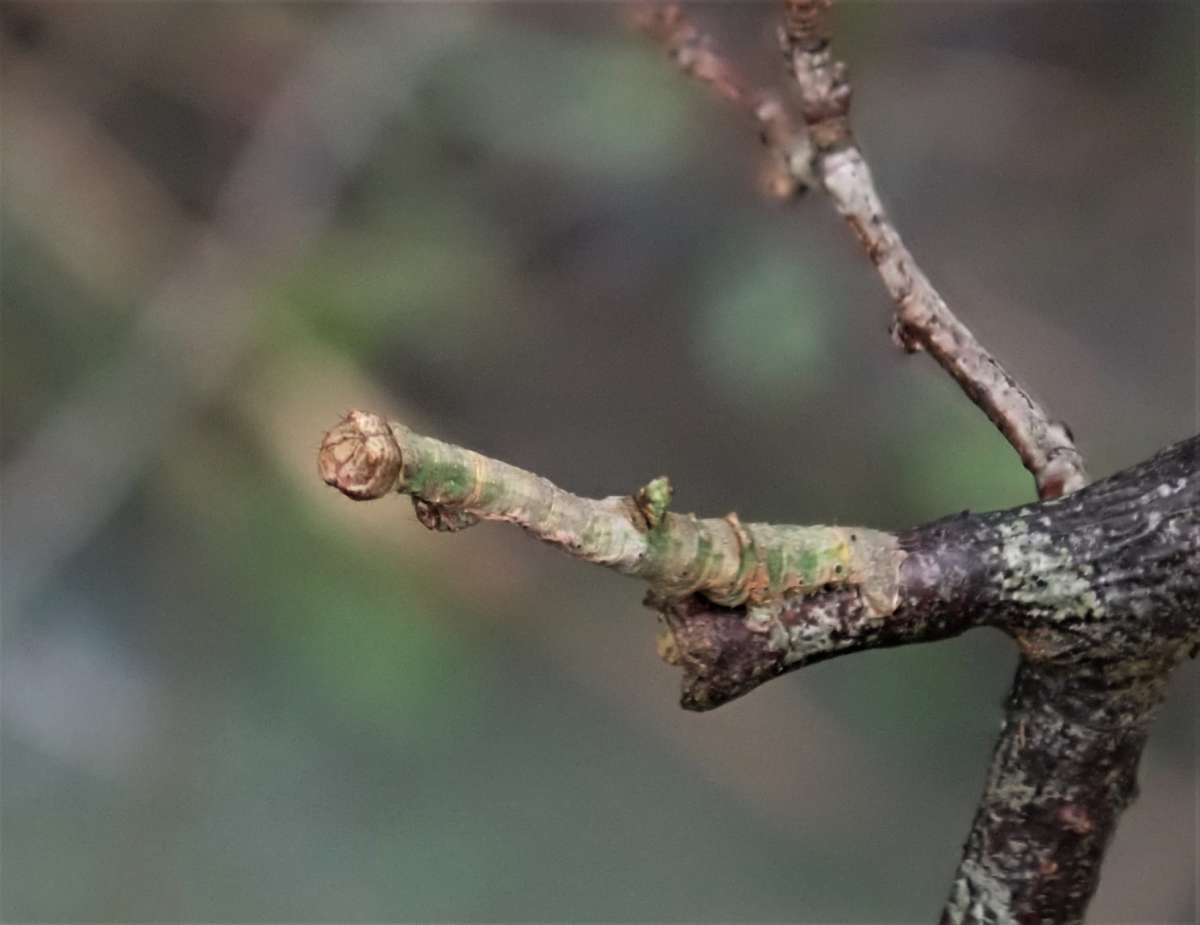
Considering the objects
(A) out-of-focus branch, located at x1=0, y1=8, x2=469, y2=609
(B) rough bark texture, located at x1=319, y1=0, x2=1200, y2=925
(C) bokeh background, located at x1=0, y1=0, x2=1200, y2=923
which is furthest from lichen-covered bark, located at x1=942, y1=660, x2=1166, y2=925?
(A) out-of-focus branch, located at x1=0, y1=8, x2=469, y2=609

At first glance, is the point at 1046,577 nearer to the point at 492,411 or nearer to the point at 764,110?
the point at 764,110

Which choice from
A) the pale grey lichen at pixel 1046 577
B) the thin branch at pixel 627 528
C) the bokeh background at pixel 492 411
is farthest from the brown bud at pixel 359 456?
the bokeh background at pixel 492 411

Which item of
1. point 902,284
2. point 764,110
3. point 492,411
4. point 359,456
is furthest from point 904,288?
point 492,411

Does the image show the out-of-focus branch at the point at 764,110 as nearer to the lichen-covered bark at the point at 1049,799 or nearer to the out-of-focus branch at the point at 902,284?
the out-of-focus branch at the point at 902,284

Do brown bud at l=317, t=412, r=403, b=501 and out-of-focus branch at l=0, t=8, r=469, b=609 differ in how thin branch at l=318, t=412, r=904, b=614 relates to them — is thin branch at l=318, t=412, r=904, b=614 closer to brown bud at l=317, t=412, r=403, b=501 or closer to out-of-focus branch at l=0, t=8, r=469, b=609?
brown bud at l=317, t=412, r=403, b=501

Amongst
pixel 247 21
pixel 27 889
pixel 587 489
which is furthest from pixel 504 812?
pixel 247 21

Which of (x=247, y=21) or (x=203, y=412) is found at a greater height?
(x=247, y=21)

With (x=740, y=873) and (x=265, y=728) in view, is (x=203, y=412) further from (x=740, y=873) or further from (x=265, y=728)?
(x=740, y=873)
